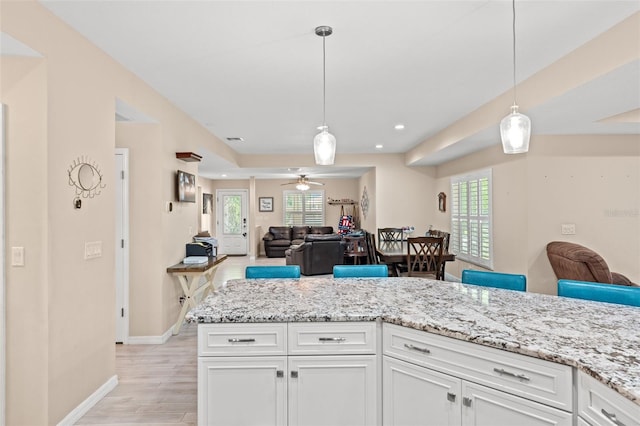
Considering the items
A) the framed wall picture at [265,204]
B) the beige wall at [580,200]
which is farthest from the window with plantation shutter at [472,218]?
the framed wall picture at [265,204]

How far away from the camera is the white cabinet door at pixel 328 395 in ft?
6.05

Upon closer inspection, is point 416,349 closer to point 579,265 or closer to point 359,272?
point 359,272

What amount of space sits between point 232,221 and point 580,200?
9.40m

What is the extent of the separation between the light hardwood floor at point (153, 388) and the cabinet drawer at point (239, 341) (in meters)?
0.95

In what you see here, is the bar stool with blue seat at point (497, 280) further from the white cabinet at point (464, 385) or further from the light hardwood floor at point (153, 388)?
the light hardwood floor at point (153, 388)

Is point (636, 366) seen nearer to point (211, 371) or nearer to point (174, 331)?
point (211, 371)

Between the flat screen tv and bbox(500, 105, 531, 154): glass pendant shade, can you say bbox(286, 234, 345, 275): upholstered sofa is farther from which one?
bbox(500, 105, 531, 154): glass pendant shade

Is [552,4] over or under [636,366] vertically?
over

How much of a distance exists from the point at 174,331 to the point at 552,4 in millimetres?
4511

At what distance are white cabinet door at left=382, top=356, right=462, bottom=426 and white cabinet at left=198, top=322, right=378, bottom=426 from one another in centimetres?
8

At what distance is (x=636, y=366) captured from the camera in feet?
4.08

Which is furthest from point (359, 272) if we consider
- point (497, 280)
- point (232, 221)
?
point (232, 221)

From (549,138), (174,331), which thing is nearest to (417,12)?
(549,138)

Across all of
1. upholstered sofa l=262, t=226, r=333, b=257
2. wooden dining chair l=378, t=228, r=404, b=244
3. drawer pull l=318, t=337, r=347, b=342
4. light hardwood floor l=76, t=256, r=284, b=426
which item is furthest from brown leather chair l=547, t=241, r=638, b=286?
upholstered sofa l=262, t=226, r=333, b=257
